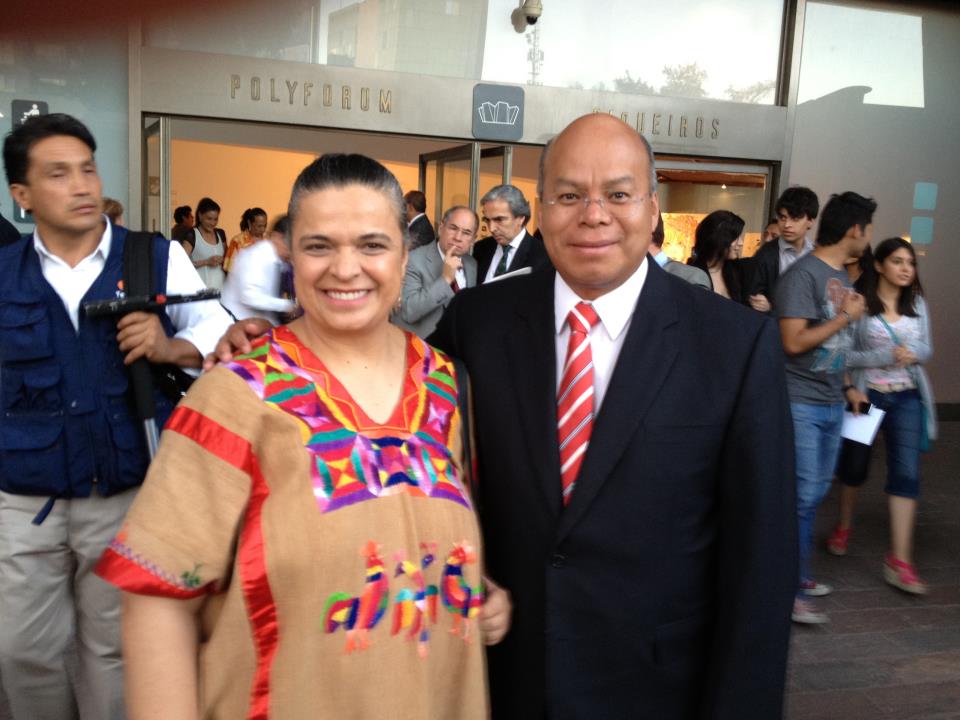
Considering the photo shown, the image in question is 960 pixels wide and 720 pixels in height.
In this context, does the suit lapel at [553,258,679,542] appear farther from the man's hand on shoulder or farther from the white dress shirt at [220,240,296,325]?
the white dress shirt at [220,240,296,325]

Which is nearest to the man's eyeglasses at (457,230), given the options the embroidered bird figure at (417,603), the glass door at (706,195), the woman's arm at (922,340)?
the woman's arm at (922,340)

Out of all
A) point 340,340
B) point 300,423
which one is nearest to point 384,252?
point 340,340

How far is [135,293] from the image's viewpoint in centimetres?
268

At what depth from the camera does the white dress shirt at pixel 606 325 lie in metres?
1.99

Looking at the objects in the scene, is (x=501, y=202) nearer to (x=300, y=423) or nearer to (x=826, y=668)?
(x=826, y=668)

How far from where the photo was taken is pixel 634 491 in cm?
185

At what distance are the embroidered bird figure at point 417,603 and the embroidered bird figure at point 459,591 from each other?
0.03 m

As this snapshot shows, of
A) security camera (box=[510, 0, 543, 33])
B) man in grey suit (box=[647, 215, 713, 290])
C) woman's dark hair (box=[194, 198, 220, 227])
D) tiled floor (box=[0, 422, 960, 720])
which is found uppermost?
security camera (box=[510, 0, 543, 33])

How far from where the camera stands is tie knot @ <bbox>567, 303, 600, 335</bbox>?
6.54ft

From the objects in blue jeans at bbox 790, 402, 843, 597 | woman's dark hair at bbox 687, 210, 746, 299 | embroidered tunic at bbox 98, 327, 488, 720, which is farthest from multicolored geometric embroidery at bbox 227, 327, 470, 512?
woman's dark hair at bbox 687, 210, 746, 299

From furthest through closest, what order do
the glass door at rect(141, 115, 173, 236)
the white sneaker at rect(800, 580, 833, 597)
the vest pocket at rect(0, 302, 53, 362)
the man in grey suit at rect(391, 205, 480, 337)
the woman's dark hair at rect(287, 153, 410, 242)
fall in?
the glass door at rect(141, 115, 173, 236), the man in grey suit at rect(391, 205, 480, 337), the white sneaker at rect(800, 580, 833, 597), the vest pocket at rect(0, 302, 53, 362), the woman's dark hair at rect(287, 153, 410, 242)

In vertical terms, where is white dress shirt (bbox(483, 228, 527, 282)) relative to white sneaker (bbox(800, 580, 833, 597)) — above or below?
above

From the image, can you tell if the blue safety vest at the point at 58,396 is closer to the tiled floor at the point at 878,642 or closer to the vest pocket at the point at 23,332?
the vest pocket at the point at 23,332

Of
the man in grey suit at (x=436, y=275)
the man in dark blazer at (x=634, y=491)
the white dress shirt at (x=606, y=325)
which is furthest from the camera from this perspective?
the man in grey suit at (x=436, y=275)
